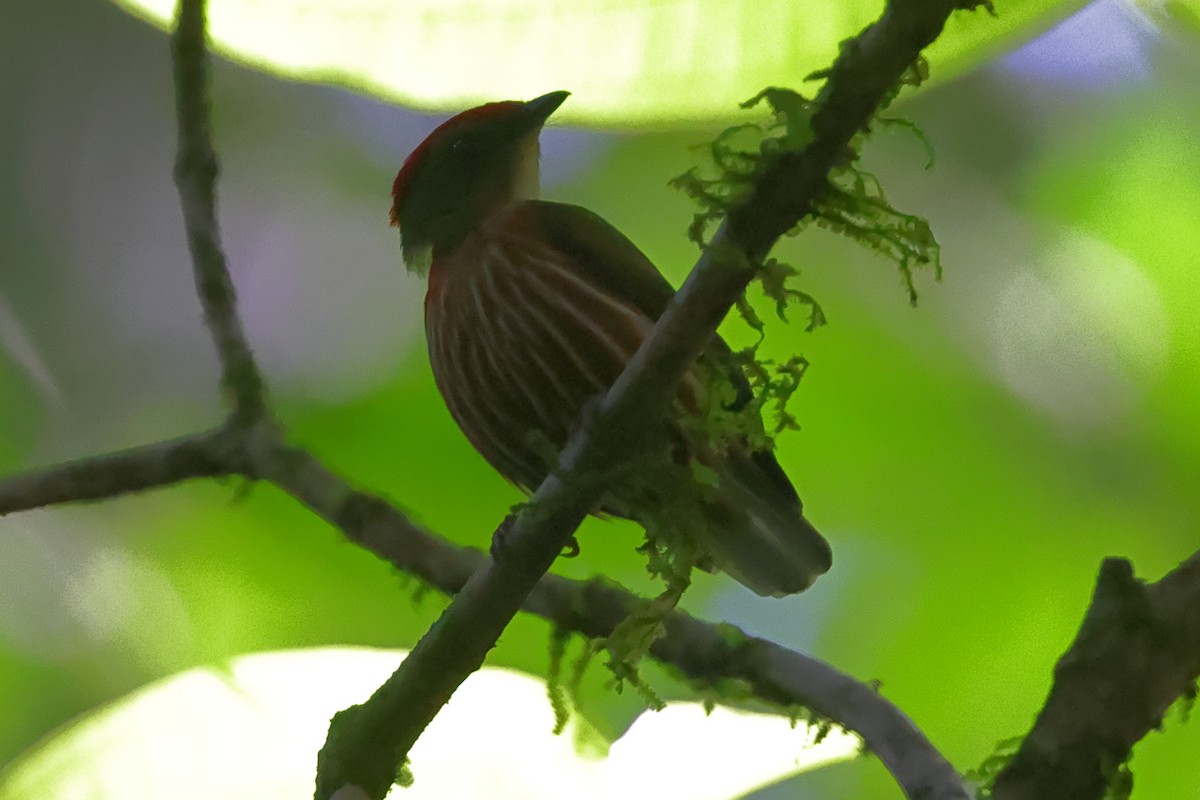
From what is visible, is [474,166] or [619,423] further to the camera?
[474,166]

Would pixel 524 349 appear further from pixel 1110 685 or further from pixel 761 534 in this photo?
pixel 1110 685

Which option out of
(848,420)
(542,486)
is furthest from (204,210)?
(848,420)

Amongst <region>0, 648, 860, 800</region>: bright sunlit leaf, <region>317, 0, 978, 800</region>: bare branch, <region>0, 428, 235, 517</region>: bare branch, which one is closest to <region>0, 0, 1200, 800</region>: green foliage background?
<region>0, 648, 860, 800</region>: bright sunlit leaf

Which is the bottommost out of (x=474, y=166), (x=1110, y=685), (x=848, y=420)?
(x=1110, y=685)

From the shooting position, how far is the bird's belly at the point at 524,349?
1.36 feet

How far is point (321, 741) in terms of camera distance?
581 millimetres

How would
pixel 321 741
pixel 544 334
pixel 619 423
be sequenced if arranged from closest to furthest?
pixel 619 423, pixel 544 334, pixel 321 741

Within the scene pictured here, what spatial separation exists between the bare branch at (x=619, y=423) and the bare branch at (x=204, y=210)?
208 mm

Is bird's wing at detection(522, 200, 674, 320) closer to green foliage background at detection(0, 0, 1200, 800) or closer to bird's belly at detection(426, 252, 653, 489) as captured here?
bird's belly at detection(426, 252, 653, 489)

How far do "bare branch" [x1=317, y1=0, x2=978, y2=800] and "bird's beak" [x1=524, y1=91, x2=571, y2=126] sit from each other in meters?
0.20

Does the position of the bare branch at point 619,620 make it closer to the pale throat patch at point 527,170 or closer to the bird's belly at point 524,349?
the bird's belly at point 524,349

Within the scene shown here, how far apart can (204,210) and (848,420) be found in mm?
396

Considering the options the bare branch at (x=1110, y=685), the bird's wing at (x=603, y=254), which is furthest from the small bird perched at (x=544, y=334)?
the bare branch at (x=1110, y=685)

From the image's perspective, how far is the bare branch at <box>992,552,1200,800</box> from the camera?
323 mm
